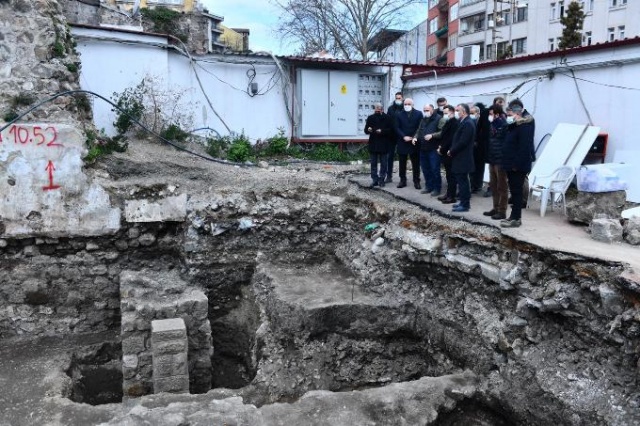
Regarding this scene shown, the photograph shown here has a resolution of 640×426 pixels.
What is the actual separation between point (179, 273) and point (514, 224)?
529 centimetres

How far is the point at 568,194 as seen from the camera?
8398mm

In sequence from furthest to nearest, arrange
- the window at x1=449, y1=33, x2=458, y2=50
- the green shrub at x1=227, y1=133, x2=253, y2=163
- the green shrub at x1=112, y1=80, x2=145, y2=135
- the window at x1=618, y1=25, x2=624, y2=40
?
the window at x1=449, y1=33, x2=458, y2=50 < the window at x1=618, y1=25, x2=624, y2=40 < the green shrub at x1=227, y1=133, x2=253, y2=163 < the green shrub at x1=112, y1=80, x2=145, y2=135

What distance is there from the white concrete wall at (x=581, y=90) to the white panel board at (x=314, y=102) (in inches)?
144

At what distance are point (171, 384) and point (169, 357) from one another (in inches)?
14.1

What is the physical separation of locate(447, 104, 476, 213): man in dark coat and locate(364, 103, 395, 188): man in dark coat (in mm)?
1909

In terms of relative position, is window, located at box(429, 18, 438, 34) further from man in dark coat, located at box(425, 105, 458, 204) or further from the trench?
the trench

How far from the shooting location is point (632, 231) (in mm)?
6004

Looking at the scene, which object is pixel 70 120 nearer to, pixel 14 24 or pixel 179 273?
pixel 14 24

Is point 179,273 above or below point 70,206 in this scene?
below

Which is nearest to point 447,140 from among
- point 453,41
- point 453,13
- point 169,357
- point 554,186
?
point 554,186

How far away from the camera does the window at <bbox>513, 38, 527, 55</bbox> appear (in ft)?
107

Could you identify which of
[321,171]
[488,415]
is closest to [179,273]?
[321,171]

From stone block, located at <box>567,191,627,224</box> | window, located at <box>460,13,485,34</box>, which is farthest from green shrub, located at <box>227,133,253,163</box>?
window, located at <box>460,13,485,34</box>

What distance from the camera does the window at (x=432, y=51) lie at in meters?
42.3
